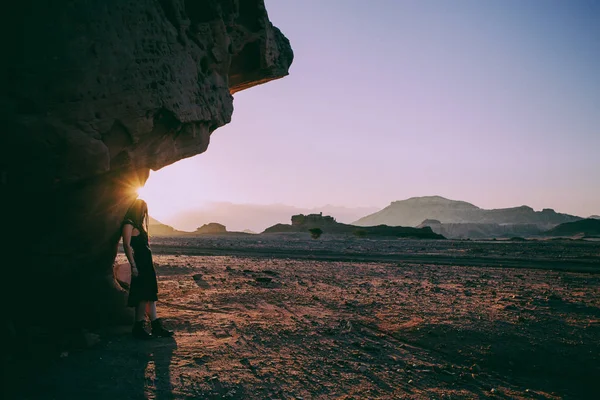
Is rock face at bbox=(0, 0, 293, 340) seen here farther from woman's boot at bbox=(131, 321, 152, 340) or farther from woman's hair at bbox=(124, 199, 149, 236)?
woman's boot at bbox=(131, 321, 152, 340)

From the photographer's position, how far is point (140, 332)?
228 inches

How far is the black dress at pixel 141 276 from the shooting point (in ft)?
19.2

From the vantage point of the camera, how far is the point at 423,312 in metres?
7.97

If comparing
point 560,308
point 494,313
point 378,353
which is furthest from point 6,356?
point 560,308

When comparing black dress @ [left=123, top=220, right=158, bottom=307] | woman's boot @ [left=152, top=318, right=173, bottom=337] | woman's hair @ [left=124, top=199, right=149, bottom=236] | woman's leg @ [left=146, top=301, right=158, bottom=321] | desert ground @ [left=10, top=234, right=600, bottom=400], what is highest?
woman's hair @ [left=124, top=199, right=149, bottom=236]

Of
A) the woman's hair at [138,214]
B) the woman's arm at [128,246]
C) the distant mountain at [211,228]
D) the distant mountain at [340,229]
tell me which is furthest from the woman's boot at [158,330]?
the distant mountain at [211,228]

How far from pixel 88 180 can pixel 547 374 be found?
719cm

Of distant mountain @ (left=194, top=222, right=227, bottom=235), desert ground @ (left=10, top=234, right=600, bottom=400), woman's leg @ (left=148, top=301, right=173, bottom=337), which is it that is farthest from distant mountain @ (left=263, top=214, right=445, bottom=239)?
woman's leg @ (left=148, top=301, right=173, bottom=337)

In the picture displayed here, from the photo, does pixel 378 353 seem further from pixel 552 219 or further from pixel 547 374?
pixel 552 219

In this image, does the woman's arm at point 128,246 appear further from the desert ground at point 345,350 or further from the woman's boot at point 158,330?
the desert ground at point 345,350

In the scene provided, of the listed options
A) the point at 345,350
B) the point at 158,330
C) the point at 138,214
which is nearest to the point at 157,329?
the point at 158,330

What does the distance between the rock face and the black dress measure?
2.40 feet

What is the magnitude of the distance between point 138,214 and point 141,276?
3.29 feet

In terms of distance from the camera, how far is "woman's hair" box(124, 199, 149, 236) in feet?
19.7
